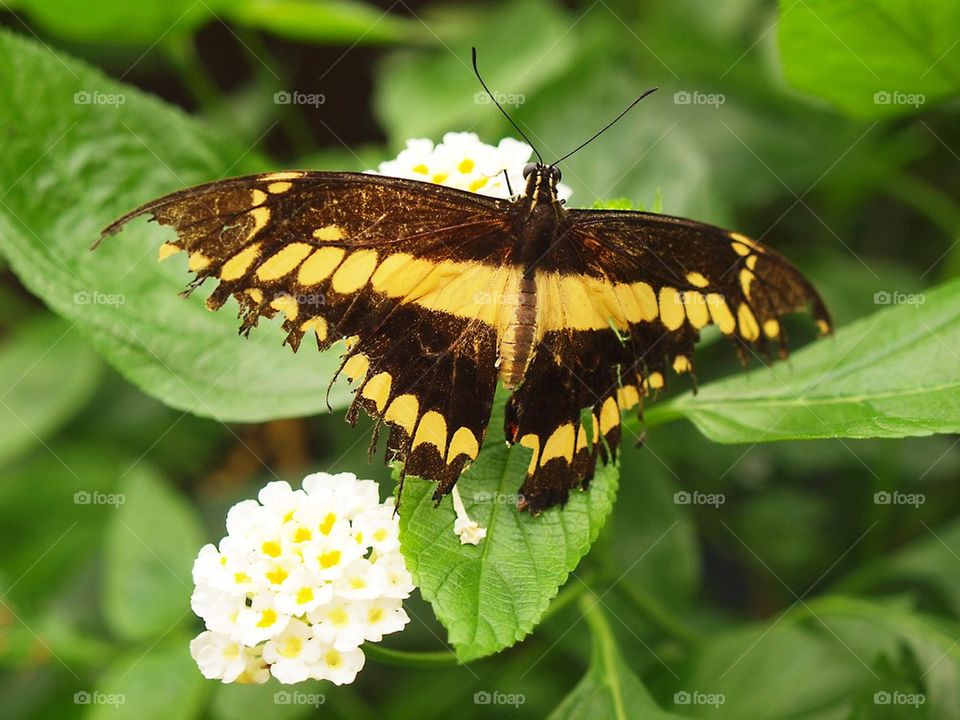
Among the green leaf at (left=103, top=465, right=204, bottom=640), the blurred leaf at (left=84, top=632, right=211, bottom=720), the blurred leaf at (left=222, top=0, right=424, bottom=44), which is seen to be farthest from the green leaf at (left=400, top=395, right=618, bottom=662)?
the blurred leaf at (left=222, top=0, right=424, bottom=44)

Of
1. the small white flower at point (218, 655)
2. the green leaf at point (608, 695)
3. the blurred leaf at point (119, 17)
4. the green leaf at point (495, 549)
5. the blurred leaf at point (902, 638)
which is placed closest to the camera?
the green leaf at point (495, 549)

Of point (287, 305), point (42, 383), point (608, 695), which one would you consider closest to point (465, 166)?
point (287, 305)

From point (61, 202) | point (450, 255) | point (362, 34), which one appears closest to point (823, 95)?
point (450, 255)

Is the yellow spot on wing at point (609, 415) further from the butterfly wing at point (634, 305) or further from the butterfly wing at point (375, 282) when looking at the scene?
the butterfly wing at point (375, 282)

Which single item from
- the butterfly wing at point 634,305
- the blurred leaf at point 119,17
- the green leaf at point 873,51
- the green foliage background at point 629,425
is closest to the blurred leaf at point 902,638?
the green foliage background at point 629,425

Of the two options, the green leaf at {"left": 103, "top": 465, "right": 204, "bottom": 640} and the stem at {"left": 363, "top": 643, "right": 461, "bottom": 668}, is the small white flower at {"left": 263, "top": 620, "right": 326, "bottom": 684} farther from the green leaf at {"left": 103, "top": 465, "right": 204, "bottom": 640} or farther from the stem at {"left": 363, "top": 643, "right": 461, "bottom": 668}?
the green leaf at {"left": 103, "top": 465, "right": 204, "bottom": 640}

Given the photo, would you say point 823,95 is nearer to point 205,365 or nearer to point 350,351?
point 350,351

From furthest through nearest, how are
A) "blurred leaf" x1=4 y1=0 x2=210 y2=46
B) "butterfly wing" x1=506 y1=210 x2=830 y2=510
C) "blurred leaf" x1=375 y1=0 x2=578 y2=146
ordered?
"blurred leaf" x1=375 y1=0 x2=578 y2=146
"blurred leaf" x1=4 y1=0 x2=210 y2=46
"butterfly wing" x1=506 y1=210 x2=830 y2=510
